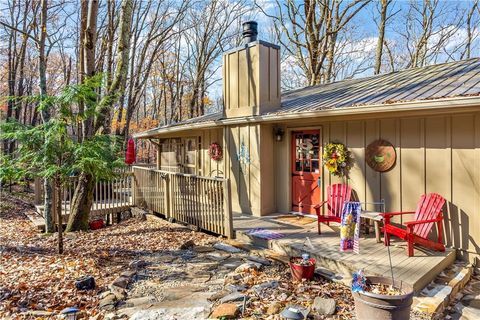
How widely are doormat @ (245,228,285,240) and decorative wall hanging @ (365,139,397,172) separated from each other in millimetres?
2036

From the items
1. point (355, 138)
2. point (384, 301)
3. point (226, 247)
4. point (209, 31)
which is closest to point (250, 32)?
point (355, 138)

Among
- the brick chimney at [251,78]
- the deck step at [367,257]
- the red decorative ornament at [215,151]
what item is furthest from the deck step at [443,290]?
the red decorative ornament at [215,151]

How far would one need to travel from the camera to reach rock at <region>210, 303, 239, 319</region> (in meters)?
3.17

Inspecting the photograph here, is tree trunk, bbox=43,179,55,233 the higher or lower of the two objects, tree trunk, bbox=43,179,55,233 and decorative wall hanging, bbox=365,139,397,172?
the lower

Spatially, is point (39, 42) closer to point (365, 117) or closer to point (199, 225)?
point (199, 225)

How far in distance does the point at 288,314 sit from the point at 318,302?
48cm

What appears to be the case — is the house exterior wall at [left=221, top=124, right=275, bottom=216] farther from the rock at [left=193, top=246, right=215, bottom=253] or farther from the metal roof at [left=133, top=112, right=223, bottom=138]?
the rock at [left=193, top=246, right=215, bottom=253]

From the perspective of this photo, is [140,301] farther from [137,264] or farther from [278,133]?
[278,133]

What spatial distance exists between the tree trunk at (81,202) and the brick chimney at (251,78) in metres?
3.59

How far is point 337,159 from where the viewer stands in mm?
6004

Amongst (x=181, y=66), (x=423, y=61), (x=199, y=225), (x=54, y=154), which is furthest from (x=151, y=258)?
(x=181, y=66)

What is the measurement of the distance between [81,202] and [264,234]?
4.27 meters

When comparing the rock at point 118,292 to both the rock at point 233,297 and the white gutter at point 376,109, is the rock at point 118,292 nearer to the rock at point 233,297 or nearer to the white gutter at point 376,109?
the rock at point 233,297

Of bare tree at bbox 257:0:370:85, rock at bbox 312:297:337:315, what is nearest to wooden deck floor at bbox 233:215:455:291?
rock at bbox 312:297:337:315
